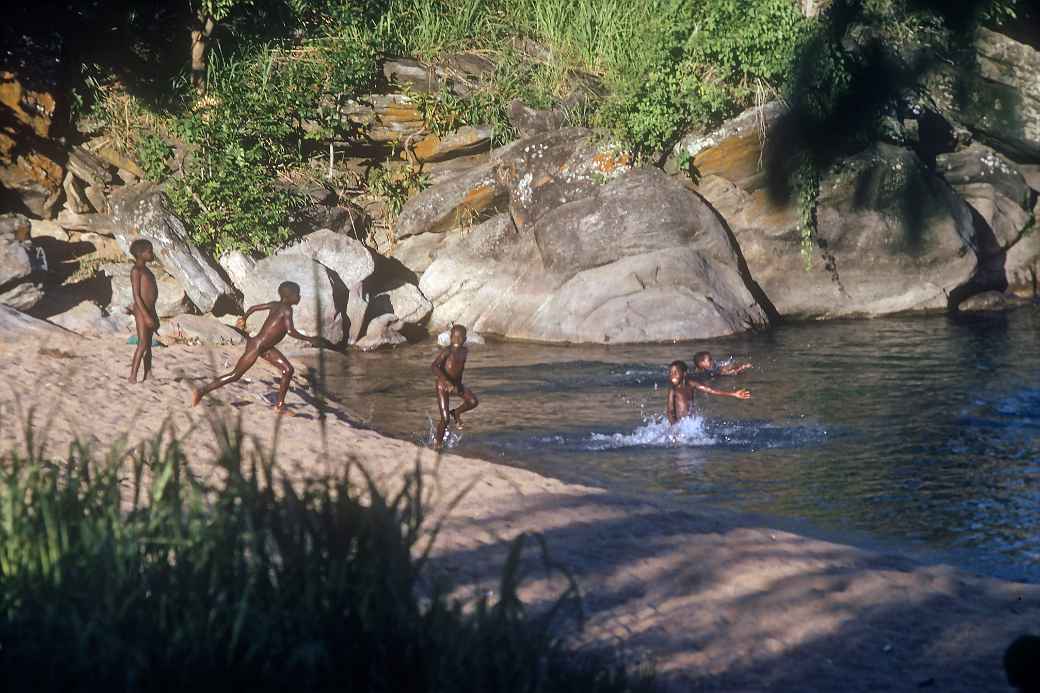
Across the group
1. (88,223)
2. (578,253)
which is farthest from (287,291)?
(88,223)

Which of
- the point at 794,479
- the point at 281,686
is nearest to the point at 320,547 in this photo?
the point at 281,686

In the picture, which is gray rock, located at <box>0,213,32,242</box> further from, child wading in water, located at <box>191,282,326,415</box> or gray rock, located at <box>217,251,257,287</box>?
child wading in water, located at <box>191,282,326,415</box>

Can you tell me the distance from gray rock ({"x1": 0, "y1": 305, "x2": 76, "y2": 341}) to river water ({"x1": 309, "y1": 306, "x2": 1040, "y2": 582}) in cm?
344

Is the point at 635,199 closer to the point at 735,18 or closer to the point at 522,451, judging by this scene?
the point at 735,18

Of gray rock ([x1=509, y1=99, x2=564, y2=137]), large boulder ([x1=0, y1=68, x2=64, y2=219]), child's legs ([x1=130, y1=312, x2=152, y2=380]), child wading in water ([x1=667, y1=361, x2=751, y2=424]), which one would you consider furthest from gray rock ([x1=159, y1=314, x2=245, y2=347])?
child wading in water ([x1=667, y1=361, x2=751, y2=424])

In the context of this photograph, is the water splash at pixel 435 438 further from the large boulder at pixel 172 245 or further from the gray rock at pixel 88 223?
the gray rock at pixel 88 223

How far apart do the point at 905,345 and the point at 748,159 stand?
4.61m

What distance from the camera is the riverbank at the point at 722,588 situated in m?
4.82

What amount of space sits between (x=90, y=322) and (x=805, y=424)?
31.1 ft

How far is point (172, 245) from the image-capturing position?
1609 cm

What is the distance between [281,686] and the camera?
315 cm

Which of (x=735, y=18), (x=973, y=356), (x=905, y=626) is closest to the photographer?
(x=905, y=626)

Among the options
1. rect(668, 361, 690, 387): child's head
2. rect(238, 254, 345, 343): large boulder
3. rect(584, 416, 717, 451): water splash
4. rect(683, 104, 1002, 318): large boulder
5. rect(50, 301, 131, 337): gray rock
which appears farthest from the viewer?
rect(683, 104, 1002, 318): large boulder

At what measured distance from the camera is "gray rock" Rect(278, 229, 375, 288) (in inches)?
659
